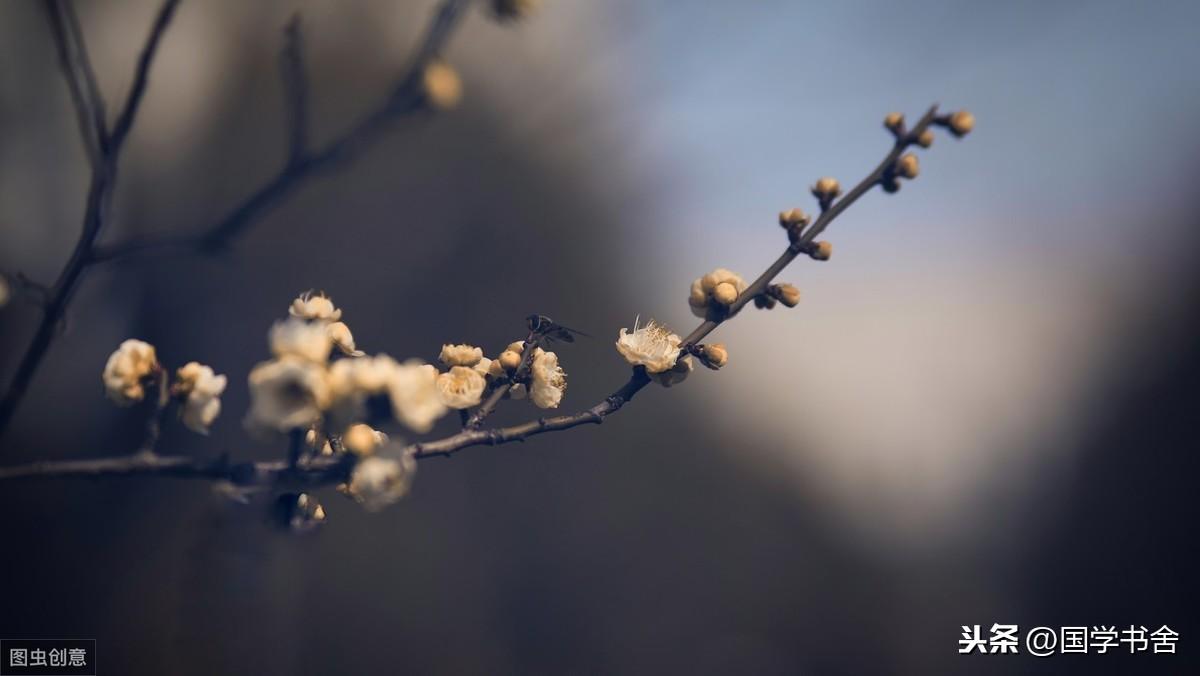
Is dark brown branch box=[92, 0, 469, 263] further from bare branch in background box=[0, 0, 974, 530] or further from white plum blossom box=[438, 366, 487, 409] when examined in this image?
white plum blossom box=[438, 366, 487, 409]

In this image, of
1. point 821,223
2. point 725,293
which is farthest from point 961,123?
point 725,293

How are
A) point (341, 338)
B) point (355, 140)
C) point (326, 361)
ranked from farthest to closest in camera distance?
1. point (341, 338)
2. point (326, 361)
3. point (355, 140)

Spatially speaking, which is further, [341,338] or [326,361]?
[341,338]

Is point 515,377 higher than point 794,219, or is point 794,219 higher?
point 794,219

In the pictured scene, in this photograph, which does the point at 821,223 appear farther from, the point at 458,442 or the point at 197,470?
the point at 197,470

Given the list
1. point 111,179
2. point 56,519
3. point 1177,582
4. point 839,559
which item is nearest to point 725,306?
point 111,179

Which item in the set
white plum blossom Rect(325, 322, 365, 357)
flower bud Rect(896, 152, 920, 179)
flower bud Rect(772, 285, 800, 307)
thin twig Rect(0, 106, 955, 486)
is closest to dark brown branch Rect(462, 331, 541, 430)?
thin twig Rect(0, 106, 955, 486)

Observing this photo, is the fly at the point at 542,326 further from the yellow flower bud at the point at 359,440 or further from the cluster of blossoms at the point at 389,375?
the yellow flower bud at the point at 359,440
